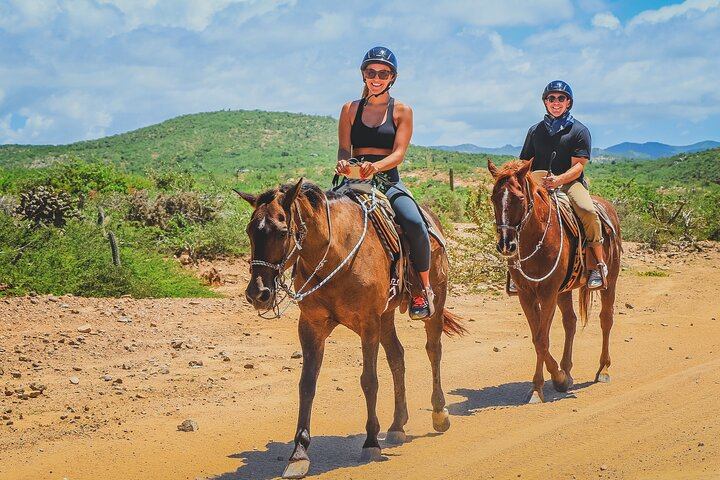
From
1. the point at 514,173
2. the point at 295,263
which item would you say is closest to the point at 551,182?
the point at 514,173

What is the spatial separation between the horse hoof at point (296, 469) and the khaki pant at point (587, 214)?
500cm

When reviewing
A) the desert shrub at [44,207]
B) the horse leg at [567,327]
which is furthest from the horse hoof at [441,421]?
the desert shrub at [44,207]

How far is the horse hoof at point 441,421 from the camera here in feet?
25.1

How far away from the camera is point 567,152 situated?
9.49 metres

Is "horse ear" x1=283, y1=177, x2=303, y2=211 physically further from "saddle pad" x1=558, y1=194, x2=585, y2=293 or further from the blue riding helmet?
"saddle pad" x1=558, y1=194, x2=585, y2=293

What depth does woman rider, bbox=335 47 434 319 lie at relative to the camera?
7156 millimetres

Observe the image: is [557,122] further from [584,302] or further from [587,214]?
[584,302]

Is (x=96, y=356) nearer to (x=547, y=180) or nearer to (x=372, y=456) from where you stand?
(x=372, y=456)

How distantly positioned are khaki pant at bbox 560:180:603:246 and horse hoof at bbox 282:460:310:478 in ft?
16.4

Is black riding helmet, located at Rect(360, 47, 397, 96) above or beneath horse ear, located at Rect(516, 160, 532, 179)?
above


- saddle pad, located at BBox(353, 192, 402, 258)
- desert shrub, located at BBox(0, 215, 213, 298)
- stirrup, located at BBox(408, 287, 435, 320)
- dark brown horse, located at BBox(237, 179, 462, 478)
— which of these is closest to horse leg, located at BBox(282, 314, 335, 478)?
dark brown horse, located at BBox(237, 179, 462, 478)

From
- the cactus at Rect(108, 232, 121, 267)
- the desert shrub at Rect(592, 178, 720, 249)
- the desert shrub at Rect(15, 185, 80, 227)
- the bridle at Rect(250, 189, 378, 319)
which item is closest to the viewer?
the bridle at Rect(250, 189, 378, 319)

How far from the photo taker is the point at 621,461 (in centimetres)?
588

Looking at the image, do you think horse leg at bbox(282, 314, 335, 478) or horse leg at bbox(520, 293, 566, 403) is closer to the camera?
horse leg at bbox(282, 314, 335, 478)
